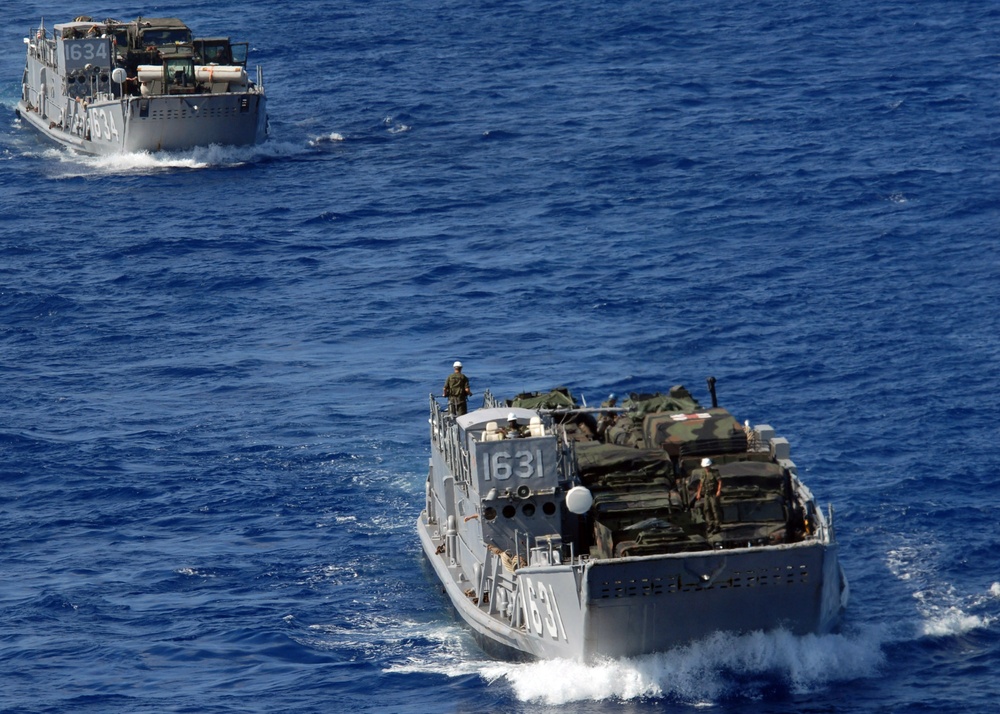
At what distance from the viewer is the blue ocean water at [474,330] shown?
50594mm

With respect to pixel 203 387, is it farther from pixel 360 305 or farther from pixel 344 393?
pixel 360 305

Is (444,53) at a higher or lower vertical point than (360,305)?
higher

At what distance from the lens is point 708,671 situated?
47000mm

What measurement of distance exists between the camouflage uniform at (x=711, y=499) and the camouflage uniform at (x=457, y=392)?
30.7ft

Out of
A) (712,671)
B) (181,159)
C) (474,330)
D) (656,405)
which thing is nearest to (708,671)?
(712,671)

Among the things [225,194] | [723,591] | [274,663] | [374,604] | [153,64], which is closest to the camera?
[723,591]

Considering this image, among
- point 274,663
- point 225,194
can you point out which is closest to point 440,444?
point 274,663

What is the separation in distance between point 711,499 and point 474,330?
28.2 metres

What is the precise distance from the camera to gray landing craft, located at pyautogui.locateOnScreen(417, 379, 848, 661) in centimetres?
4628

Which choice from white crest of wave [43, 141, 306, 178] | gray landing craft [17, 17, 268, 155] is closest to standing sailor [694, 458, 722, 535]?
gray landing craft [17, 17, 268, 155]

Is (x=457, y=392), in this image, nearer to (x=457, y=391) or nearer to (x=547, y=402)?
(x=457, y=391)

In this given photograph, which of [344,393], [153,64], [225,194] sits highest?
[153,64]

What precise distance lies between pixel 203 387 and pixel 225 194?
2874cm

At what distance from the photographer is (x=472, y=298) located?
79.5m
